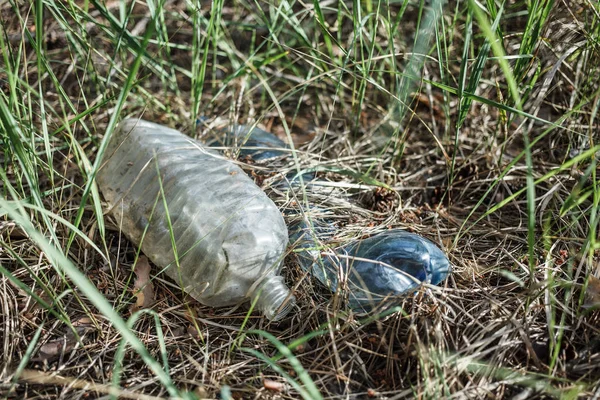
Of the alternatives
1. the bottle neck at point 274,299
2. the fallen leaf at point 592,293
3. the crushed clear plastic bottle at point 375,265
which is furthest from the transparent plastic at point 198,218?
the fallen leaf at point 592,293

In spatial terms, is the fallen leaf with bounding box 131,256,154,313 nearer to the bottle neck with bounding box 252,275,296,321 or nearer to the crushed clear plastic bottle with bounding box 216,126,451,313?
the bottle neck with bounding box 252,275,296,321

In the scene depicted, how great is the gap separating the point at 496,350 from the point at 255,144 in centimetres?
132

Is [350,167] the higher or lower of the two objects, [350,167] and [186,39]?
the lower

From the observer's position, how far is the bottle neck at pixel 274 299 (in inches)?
70.6

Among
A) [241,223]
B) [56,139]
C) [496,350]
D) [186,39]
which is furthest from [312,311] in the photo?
[186,39]

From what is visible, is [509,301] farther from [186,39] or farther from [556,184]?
[186,39]

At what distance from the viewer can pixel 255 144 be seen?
2.51 meters

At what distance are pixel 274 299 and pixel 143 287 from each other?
42 cm

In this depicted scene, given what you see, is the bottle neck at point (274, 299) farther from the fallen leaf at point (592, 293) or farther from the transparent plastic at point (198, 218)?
the fallen leaf at point (592, 293)

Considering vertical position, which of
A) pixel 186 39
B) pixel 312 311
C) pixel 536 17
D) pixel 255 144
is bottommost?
pixel 312 311

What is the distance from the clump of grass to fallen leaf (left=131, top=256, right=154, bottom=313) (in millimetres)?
42

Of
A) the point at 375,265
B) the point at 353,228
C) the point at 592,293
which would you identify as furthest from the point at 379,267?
the point at 592,293

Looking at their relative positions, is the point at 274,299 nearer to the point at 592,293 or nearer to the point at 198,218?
the point at 198,218

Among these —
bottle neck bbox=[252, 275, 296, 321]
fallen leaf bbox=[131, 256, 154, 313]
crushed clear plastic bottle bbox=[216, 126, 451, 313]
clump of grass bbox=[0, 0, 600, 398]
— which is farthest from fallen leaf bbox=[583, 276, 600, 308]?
fallen leaf bbox=[131, 256, 154, 313]
